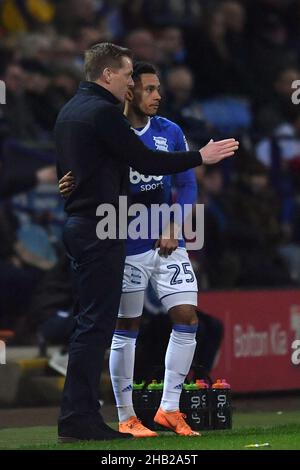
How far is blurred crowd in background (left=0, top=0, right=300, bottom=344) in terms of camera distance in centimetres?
1381

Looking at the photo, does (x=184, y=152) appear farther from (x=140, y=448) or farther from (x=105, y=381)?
(x=105, y=381)

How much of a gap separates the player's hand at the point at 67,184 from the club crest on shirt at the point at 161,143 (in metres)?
0.72

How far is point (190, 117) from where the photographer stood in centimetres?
1354

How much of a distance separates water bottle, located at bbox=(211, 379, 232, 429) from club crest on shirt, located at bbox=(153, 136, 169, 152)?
159 centimetres

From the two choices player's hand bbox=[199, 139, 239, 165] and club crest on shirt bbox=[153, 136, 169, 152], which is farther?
club crest on shirt bbox=[153, 136, 169, 152]

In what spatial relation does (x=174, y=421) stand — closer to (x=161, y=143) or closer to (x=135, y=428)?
(x=135, y=428)

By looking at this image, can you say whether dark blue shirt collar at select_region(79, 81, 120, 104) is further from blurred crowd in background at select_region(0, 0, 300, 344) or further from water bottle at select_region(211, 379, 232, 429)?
blurred crowd in background at select_region(0, 0, 300, 344)

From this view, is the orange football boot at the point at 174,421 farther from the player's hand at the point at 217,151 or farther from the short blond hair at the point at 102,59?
the short blond hair at the point at 102,59

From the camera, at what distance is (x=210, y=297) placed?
12.7 m

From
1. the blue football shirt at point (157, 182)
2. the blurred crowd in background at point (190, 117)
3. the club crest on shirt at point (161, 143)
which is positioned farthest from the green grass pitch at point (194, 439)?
the blurred crowd in background at point (190, 117)

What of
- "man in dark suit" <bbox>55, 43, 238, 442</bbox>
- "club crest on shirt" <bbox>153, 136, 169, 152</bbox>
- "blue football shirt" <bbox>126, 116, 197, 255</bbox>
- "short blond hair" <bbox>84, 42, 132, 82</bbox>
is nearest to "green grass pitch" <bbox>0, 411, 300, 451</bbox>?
"man in dark suit" <bbox>55, 43, 238, 442</bbox>

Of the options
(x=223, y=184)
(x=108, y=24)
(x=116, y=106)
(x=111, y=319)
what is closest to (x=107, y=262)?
(x=111, y=319)

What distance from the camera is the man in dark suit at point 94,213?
8.56 metres

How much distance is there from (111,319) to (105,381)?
150 inches
